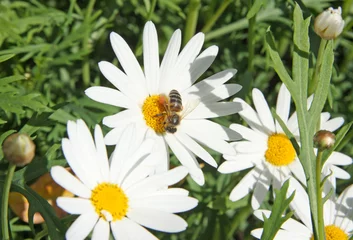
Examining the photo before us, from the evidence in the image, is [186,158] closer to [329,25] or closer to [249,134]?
[249,134]

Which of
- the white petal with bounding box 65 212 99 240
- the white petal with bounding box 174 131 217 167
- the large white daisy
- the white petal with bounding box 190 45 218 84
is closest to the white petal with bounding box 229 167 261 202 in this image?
the large white daisy

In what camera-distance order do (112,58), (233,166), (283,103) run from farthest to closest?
(112,58) < (283,103) < (233,166)

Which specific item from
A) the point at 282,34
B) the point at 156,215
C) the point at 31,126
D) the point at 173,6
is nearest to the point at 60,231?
the point at 156,215

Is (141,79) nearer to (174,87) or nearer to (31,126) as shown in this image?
(174,87)

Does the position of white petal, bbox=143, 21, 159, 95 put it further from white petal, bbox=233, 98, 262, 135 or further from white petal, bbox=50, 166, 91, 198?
white petal, bbox=50, 166, 91, 198

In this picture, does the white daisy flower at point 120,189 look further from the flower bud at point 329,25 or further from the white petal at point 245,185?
the flower bud at point 329,25

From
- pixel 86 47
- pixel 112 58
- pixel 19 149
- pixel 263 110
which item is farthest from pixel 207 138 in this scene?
pixel 112 58
